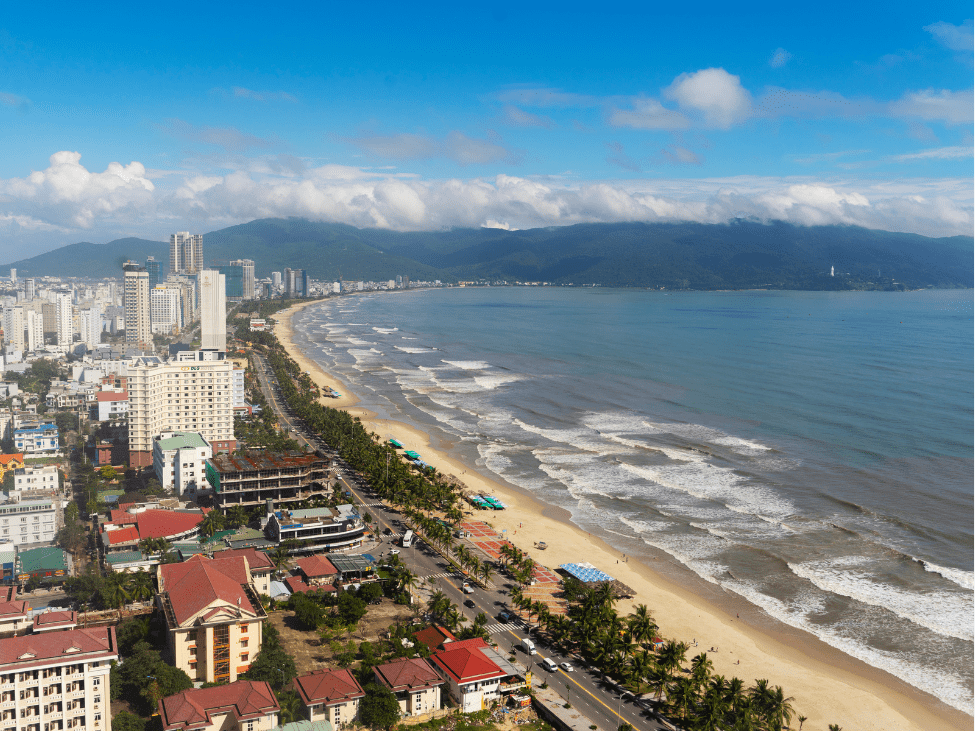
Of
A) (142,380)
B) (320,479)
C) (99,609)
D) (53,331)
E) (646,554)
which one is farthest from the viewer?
(53,331)

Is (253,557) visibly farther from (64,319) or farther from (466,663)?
(64,319)

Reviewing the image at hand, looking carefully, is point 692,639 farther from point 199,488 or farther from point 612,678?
point 199,488

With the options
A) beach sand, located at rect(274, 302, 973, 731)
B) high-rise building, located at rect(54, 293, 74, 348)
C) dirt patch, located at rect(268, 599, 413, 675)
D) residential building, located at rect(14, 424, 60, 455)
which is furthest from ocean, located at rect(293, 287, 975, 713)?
high-rise building, located at rect(54, 293, 74, 348)

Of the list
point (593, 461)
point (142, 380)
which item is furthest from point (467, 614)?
point (142, 380)

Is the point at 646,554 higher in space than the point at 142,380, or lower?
lower

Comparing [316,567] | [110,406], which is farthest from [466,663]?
[110,406]
